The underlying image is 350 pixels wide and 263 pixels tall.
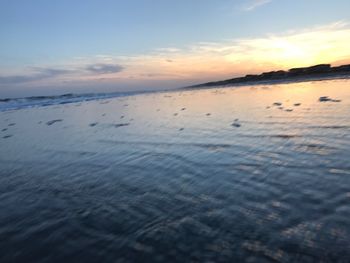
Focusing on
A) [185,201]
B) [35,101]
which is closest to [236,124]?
[185,201]

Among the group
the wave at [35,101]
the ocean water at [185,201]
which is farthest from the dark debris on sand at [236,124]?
the wave at [35,101]

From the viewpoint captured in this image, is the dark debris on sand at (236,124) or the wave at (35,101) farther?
the wave at (35,101)

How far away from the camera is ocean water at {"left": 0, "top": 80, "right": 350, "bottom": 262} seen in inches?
120

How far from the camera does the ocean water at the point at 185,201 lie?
305 cm

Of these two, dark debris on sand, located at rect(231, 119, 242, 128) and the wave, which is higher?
dark debris on sand, located at rect(231, 119, 242, 128)

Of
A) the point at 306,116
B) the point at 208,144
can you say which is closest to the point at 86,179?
the point at 208,144

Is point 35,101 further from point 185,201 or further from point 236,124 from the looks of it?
point 185,201

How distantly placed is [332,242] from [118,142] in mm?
6929

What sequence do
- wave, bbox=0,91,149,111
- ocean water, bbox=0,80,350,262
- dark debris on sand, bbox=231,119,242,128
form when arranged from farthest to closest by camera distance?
wave, bbox=0,91,149,111 → dark debris on sand, bbox=231,119,242,128 → ocean water, bbox=0,80,350,262

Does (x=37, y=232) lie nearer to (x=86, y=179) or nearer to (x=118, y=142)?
(x=86, y=179)

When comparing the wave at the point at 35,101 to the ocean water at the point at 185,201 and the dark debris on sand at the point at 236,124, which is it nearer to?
the dark debris on sand at the point at 236,124

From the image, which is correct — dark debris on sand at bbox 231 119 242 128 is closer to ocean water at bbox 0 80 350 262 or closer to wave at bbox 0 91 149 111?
ocean water at bbox 0 80 350 262

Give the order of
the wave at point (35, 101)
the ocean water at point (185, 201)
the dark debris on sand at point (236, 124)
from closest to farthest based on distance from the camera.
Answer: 1. the ocean water at point (185, 201)
2. the dark debris on sand at point (236, 124)
3. the wave at point (35, 101)

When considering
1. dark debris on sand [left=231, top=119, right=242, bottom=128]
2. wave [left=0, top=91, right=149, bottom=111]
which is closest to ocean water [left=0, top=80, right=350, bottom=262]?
dark debris on sand [left=231, top=119, right=242, bottom=128]
